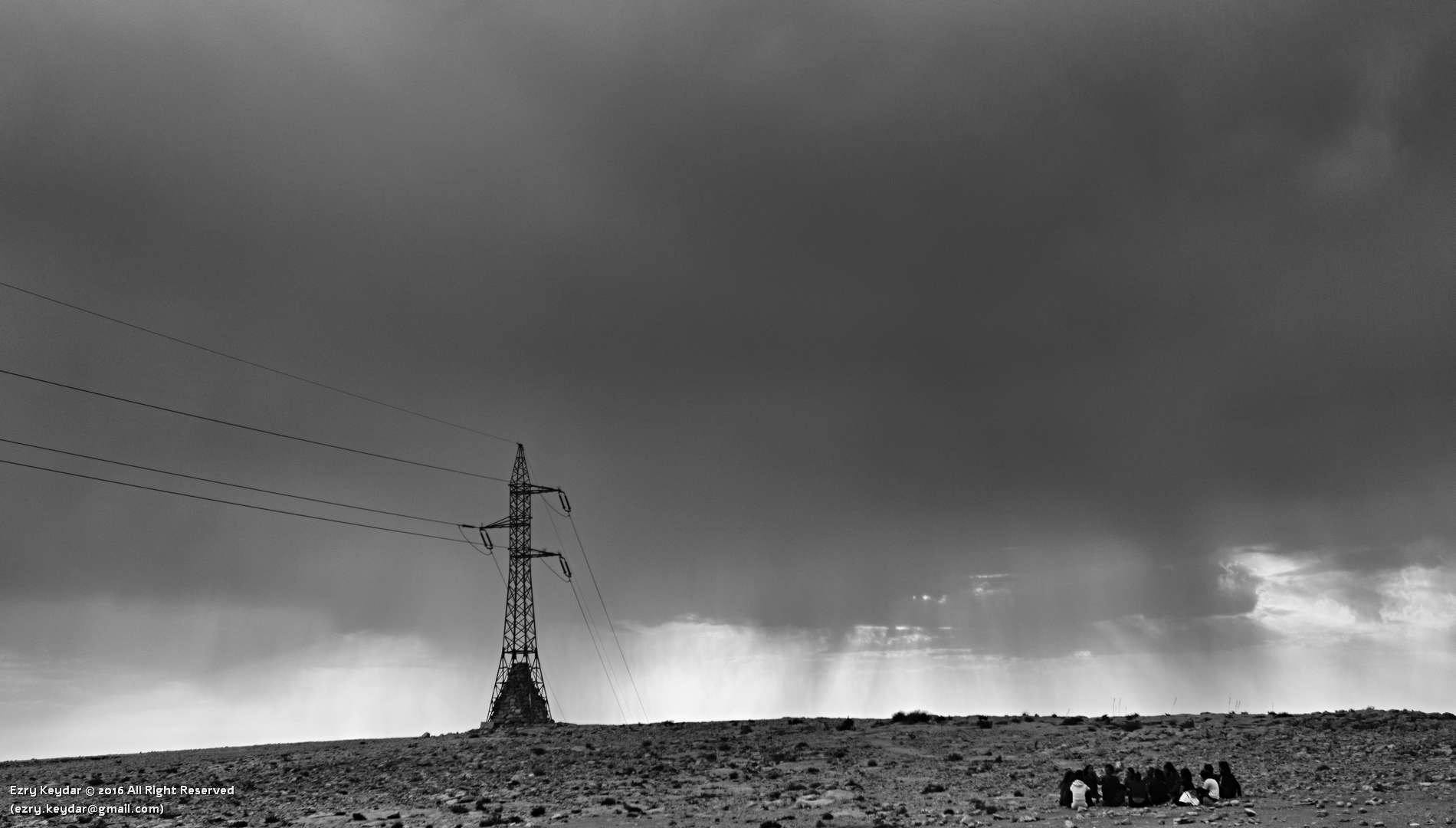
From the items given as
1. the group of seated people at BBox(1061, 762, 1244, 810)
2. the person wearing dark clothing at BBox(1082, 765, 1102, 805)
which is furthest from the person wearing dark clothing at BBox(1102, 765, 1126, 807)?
the person wearing dark clothing at BBox(1082, 765, 1102, 805)

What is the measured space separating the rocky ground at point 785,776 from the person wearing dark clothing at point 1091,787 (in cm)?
86

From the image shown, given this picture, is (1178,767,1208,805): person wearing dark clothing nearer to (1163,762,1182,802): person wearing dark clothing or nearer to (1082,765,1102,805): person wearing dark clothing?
(1163,762,1182,802): person wearing dark clothing

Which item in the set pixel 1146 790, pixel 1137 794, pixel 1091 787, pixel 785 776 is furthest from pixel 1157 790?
pixel 785 776

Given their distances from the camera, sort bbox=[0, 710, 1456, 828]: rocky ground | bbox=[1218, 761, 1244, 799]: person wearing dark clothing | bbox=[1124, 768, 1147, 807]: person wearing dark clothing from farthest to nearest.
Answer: bbox=[1218, 761, 1244, 799]: person wearing dark clothing, bbox=[0, 710, 1456, 828]: rocky ground, bbox=[1124, 768, 1147, 807]: person wearing dark clothing

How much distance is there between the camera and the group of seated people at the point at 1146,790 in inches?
1373

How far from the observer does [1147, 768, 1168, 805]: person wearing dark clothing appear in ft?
115

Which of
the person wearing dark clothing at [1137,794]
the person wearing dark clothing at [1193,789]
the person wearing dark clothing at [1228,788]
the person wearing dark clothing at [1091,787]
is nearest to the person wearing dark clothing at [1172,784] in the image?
the person wearing dark clothing at [1193,789]

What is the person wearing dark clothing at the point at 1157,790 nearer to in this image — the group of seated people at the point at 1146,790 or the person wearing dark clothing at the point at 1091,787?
the group of seated people at the point at 1146,790

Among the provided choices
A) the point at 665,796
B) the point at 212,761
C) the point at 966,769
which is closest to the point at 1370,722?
the point at 966,769

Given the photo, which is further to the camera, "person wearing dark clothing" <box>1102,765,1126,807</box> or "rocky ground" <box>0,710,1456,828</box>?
"rocky ground" <box>0,710,1456,828</box>

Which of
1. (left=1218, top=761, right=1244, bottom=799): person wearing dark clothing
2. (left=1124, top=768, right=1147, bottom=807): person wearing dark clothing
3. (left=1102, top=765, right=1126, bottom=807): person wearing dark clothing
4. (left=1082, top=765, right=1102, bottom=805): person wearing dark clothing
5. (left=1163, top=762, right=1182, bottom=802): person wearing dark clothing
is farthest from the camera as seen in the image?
(left=1218, top=761, right=1244, bottom=799): person wearing dark clothing

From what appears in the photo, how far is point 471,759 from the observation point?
5803 centimetres

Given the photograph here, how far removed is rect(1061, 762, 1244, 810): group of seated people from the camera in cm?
3488

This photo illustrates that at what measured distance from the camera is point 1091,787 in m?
35.5
